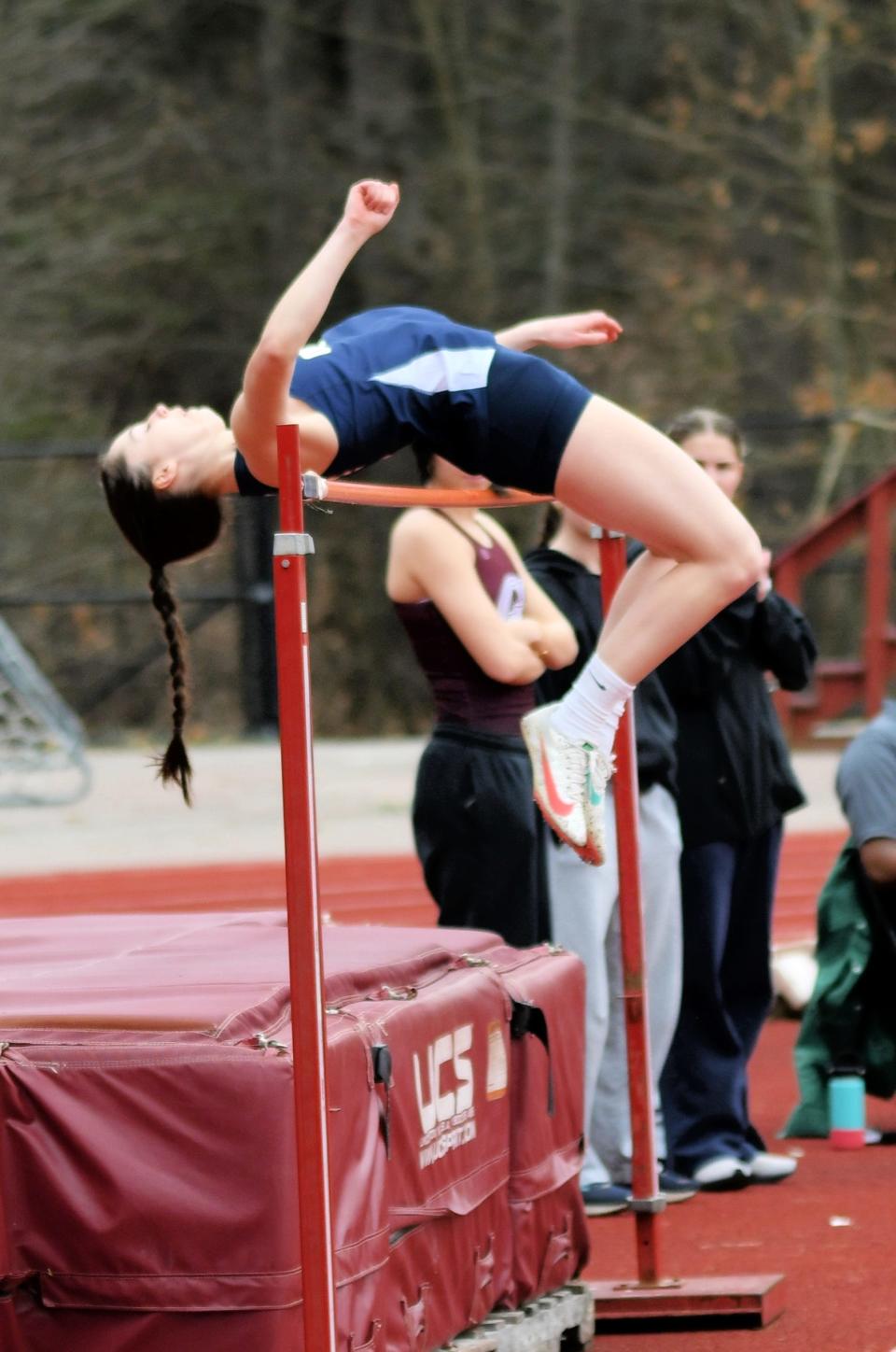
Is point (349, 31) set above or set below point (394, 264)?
above

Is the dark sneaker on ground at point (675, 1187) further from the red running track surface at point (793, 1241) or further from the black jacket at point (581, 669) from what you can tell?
the black jacket at point (581, 669)

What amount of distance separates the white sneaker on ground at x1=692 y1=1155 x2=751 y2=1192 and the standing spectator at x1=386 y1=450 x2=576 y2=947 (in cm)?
84

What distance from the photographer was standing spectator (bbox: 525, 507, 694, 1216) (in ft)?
16.3

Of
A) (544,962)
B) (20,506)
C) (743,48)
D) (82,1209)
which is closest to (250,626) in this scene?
(20,506)

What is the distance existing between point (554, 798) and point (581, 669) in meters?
1.57

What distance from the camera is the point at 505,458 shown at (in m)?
3.46

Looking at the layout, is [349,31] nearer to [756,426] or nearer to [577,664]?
[756,426]

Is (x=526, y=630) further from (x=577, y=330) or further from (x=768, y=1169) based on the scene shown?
(x=768, y=1169)

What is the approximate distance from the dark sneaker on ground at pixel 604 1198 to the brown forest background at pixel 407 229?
12.0 metres

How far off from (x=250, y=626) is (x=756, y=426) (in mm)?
4456

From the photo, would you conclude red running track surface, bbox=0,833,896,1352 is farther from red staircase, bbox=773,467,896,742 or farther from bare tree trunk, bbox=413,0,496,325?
bare tree trunk, bbox=413,0,496,325

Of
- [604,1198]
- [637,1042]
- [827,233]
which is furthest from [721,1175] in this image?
[827,233]

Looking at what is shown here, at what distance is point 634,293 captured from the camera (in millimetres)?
20797

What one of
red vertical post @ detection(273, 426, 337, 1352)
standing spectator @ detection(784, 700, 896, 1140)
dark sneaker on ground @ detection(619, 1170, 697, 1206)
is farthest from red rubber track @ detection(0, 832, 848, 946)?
Answer: red vertical post @ detection(273, 426, 337, 1352)
